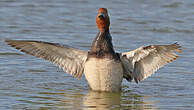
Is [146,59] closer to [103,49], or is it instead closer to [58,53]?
[103,49]

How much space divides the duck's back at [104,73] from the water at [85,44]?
187 millimetres

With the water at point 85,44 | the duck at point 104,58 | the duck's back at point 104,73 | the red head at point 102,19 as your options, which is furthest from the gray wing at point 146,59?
the red head at point 102,19

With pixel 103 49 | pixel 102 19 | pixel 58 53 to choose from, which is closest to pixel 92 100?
pixel 103 49

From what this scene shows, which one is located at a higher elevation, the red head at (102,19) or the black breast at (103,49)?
the red head at (102,19)

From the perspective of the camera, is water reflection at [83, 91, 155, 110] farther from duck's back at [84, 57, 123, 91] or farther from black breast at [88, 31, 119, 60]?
black breast at [88, 31, 119, 60]

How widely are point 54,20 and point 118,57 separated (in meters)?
6.86

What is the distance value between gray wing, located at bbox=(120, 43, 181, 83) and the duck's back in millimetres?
292

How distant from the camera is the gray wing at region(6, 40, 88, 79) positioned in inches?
389

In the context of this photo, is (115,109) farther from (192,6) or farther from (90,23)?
(192,6)

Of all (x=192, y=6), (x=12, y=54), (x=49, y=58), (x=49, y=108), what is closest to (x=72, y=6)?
(x=192, y=6)

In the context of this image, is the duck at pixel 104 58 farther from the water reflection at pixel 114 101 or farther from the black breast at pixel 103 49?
the water reflection at pixel 114 101

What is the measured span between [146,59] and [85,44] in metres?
4.03

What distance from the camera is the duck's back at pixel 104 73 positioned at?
957cm

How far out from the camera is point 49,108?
8945mm
